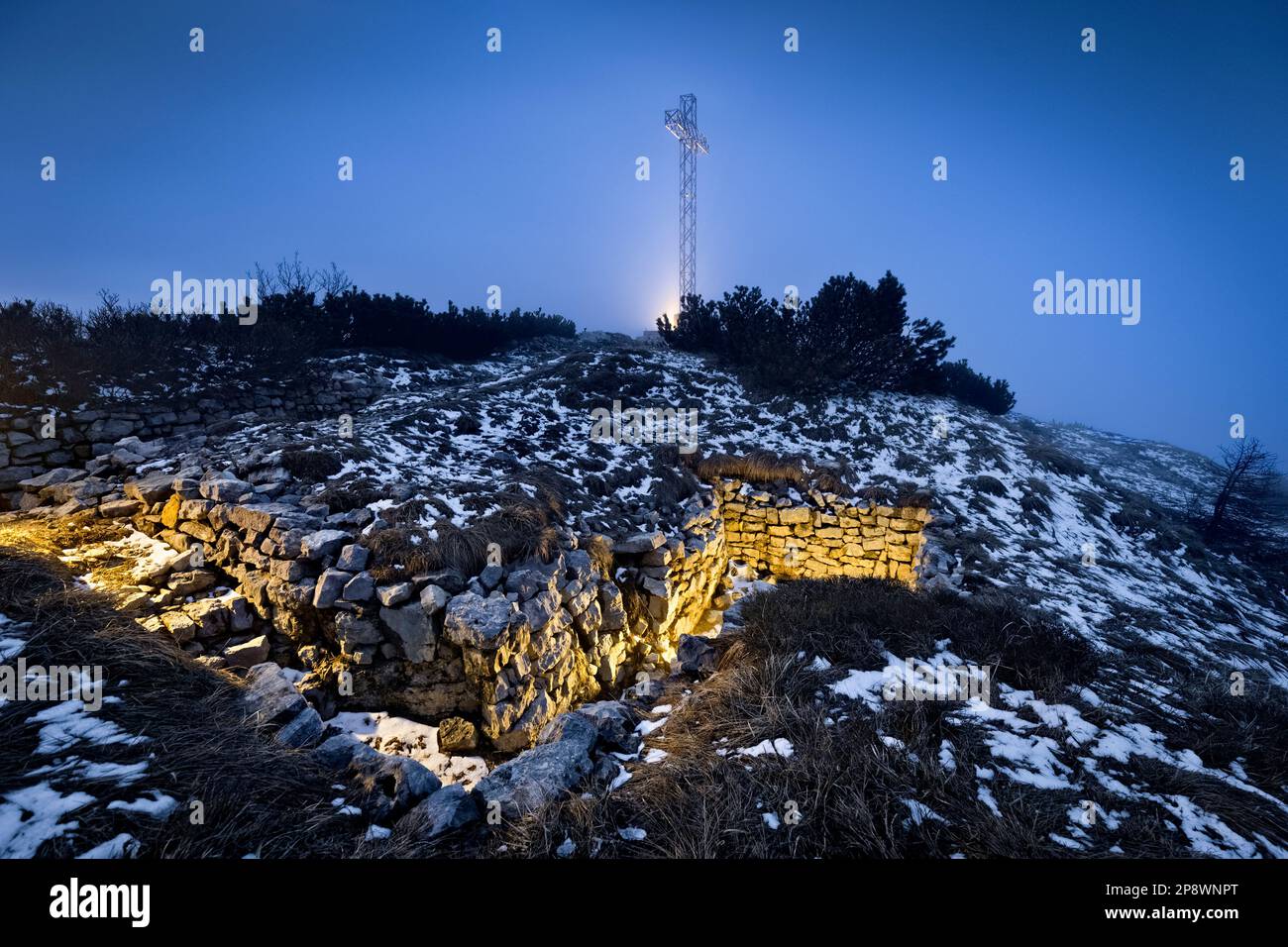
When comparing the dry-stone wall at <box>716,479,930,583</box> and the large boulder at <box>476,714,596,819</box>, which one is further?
the dry-stone wall at <box>716,479,930,583</box>

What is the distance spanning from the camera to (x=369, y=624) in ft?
14.5

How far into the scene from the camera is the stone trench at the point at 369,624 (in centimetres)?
390

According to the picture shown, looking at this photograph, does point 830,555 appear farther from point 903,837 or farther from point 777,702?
point 903,837

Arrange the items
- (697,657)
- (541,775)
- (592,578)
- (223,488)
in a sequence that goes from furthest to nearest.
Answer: (592,578), (223,488), (697,657), (541,775)

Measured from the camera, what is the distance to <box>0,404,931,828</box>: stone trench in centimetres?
390

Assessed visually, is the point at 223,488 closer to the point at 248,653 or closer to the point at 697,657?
the point at 248,653

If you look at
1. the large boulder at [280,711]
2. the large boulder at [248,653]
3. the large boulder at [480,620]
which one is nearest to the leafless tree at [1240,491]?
the large boulder at [480,620]

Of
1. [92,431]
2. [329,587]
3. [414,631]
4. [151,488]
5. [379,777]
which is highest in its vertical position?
[92,431]

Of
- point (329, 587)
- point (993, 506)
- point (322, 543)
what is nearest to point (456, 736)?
point (329, 587)

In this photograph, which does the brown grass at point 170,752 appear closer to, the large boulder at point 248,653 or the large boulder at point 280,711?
the large boulder at point 280,711

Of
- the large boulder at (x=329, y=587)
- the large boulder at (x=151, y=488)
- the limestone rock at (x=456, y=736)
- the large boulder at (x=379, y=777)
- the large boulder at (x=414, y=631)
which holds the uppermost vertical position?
the large boulder at (x=151, y=488)

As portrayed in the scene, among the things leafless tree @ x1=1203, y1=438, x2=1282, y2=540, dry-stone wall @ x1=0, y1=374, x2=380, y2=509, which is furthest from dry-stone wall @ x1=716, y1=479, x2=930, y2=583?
dry-stone wall @ x1=0, y1=374, x2=380, y2=509

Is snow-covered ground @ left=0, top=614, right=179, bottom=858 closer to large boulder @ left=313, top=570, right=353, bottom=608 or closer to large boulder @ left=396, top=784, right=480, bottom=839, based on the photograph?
large boulder @ left=396, top=784, right=480, bottom=839

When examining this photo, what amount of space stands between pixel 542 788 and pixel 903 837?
1956 mm
